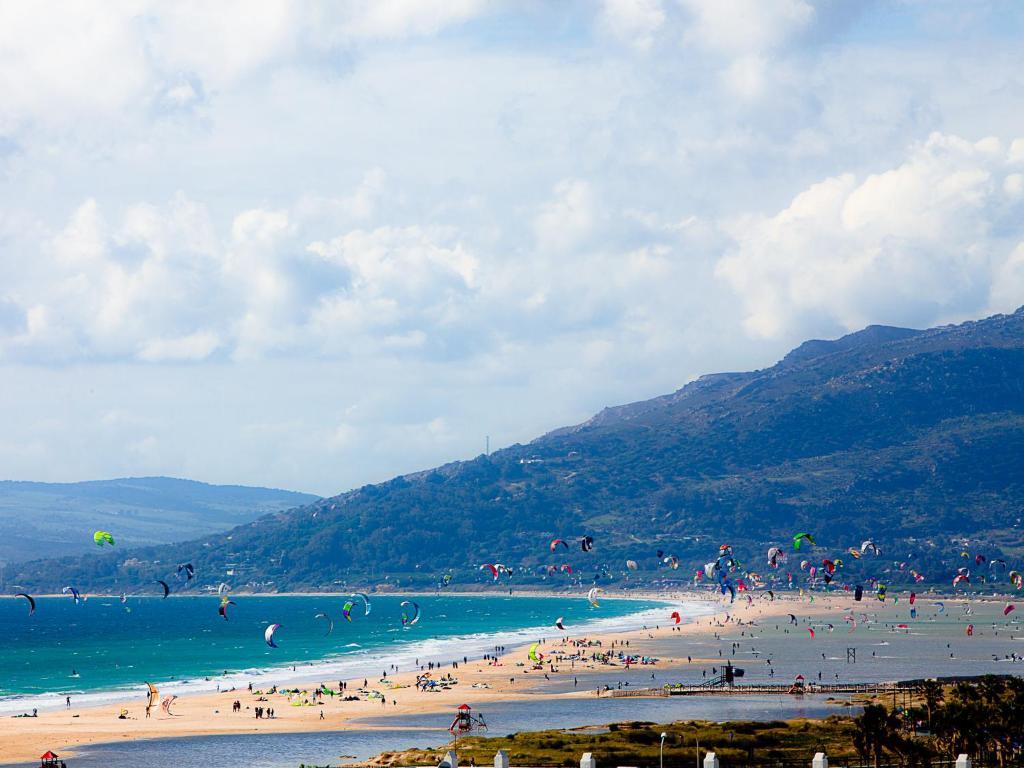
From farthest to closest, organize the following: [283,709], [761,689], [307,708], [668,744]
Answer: [761,689] → [307,708] → [283,709] → [668,744]

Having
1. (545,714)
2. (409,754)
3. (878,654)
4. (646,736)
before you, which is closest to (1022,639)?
(878,654)

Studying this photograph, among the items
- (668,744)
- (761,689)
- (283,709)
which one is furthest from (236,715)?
(761,689)

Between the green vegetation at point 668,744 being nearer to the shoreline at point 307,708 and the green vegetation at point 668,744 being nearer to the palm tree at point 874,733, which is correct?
the palm tree at point 874,733

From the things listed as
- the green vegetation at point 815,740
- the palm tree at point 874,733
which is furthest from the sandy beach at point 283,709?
the palm tree at point 874,733

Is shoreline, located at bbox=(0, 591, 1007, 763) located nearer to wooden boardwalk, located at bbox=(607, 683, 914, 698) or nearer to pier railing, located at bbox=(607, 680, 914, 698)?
wooden boardwalk, located at bbox=(607, 683, 914, 698)

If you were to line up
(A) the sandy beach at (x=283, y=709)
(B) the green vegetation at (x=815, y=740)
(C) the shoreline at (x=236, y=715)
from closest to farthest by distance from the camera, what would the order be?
(B) the green vegetation at (x=815, y=740)
(C) the shoreline at (x=236, y=715)
(A) the sandy beach at (x=283, y=709)

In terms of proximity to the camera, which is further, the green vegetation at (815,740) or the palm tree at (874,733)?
the green vegetation at (815,740)

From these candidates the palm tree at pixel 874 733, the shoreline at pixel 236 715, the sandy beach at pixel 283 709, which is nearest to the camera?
the palm tree at pixel 874 733

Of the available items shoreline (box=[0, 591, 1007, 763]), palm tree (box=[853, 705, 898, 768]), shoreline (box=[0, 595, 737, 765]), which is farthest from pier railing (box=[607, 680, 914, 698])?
palm tree (box=[853, 705, 898, 768])

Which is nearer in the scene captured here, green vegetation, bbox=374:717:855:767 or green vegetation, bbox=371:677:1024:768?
green vegetation, bbox=371:677:1024:768

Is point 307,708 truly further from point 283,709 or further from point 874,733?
point 874,733

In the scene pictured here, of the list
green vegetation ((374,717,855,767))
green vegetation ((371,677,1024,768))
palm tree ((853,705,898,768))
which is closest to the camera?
palm tree ((853,705,898,768))

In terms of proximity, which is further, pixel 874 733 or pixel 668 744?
pixel 668 744

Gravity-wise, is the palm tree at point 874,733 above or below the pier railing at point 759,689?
above
